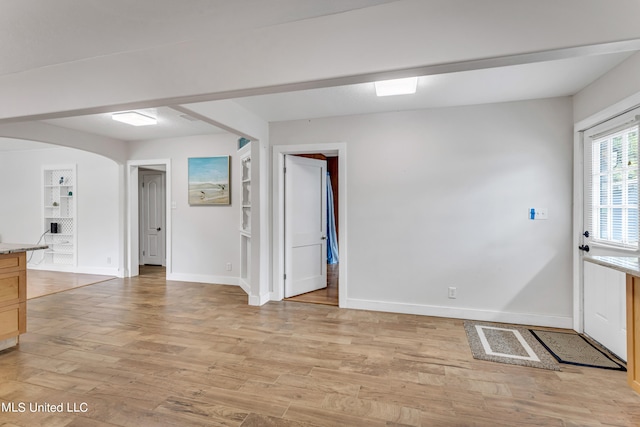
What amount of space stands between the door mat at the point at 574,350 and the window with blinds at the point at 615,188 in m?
0.97

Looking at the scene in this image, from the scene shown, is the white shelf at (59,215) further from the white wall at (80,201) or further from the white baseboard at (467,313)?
the white baseboard at (467,313)

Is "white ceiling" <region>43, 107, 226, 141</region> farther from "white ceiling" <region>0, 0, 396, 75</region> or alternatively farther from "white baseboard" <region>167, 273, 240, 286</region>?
"white baseboard" <region>167, 273, 240, 286</region>

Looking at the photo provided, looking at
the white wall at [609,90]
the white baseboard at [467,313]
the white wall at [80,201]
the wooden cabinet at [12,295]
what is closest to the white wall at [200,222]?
the white wall at [80,201]

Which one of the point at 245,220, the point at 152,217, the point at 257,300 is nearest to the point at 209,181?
the point at 245,220

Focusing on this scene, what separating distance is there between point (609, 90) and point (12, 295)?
564 centimetres

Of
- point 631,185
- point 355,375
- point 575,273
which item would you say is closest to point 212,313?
point 355,375

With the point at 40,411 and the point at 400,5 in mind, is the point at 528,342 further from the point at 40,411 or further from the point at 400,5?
the point at 40,411

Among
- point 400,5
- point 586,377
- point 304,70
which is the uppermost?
point 400,5

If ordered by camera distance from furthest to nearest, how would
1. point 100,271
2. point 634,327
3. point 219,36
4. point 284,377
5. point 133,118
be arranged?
point 100,271
point 133,118
point 284,377
point 219,36
point 634,327

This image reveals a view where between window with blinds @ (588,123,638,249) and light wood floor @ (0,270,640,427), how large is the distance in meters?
1.19

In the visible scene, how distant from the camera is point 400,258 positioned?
385 cm

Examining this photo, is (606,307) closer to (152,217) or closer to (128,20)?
(128,20)

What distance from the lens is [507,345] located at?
2922 mm

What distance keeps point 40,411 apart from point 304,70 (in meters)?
2.71
